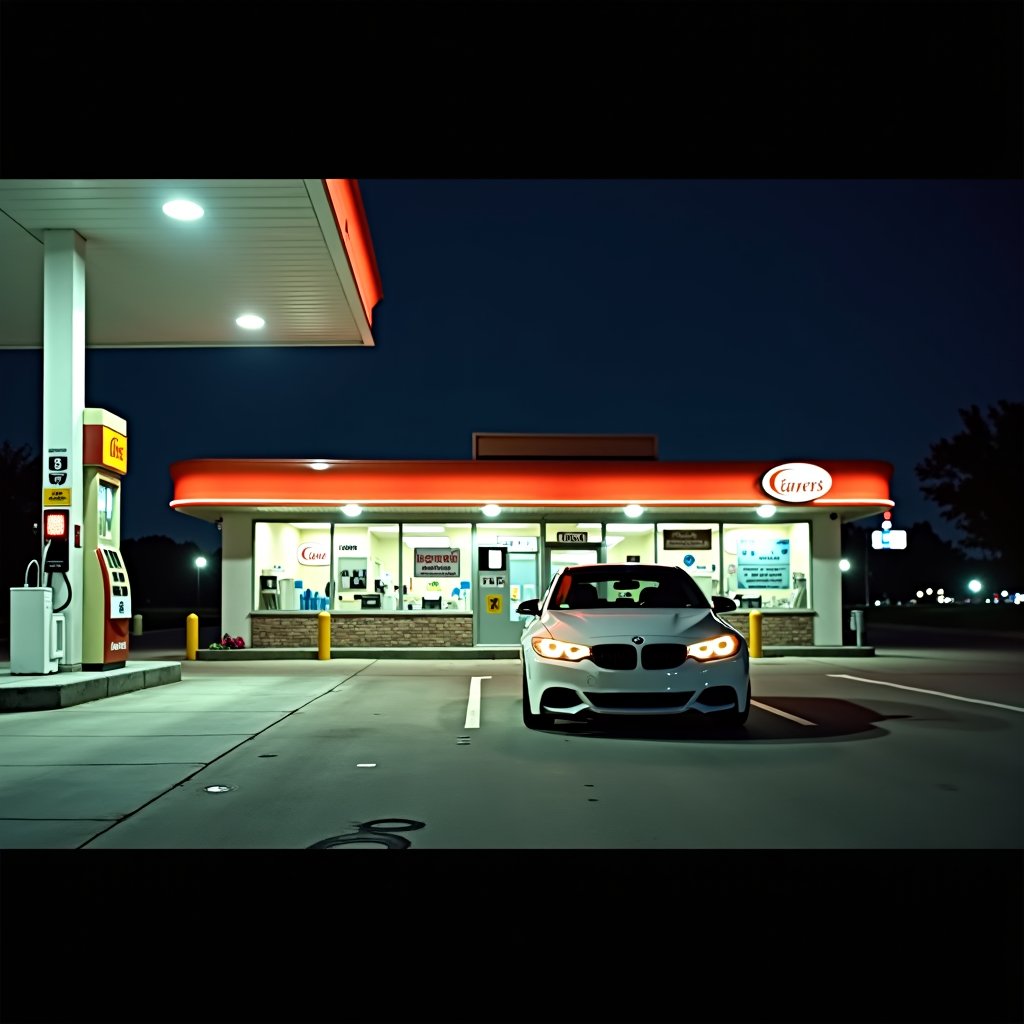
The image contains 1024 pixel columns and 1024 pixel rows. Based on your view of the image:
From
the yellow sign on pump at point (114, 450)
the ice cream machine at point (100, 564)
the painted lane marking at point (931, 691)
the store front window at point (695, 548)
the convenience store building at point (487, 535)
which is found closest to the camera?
the painted lane marking at point (931, 691)

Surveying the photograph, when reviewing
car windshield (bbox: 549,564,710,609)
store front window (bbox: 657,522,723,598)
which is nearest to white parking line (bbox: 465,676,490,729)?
car windshield (bbox: 549,564,710,609)

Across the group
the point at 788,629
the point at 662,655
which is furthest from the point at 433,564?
the point at 662,655

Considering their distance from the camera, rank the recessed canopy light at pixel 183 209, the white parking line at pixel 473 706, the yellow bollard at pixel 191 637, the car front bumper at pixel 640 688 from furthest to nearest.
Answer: the yellow bollard at pixel 191 637, the recessed canopy light at pixel 183 209, the white parking line at pixel 473 706, the car front bumper at pixel 640 688

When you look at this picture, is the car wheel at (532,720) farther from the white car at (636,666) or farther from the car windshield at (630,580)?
the car windshield at (630,580)

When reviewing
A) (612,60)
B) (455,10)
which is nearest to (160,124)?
(455,10)

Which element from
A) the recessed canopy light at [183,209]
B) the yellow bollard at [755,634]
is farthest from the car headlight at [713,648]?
the yellow bollard at [755,634]

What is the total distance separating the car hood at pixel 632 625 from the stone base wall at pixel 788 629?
1405 cm

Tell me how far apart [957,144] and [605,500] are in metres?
16.8

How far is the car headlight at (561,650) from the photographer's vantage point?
29.5 feet

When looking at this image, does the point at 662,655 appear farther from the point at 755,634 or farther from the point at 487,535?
the point at 487,535

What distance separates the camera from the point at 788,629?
2317 cm

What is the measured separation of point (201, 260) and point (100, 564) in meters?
4.21
